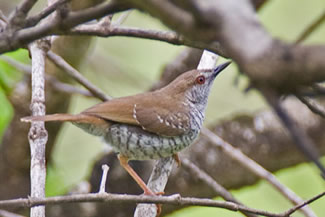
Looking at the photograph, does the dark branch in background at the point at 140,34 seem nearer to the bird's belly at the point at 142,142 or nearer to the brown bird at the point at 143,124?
the brown bird at the point at 143,124

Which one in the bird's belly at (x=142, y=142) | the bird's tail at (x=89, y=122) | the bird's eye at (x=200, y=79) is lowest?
the bird's belly at (x=142, y=142)

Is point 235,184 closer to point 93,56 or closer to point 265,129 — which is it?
point 265,129

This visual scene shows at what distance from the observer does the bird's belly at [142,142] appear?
362 cm

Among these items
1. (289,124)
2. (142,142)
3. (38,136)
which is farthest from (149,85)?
(289,124)

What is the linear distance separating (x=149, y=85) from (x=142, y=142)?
2.41m

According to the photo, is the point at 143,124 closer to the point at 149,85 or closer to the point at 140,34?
the point at 140,34

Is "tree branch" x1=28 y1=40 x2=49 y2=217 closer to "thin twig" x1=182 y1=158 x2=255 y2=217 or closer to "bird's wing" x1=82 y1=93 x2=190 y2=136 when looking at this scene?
"bird's wing" x1=82 y1=93 x2=190 y2=136

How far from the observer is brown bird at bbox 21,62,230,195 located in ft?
12.0

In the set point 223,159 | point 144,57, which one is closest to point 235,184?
point 223,159

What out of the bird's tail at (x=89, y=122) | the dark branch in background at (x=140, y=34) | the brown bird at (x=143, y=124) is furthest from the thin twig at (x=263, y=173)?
the dark branch in background at (x=140, y=34)

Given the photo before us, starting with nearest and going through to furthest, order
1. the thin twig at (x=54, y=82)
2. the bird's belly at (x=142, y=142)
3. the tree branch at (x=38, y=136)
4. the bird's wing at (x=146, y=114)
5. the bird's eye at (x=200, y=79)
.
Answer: the tree branch at (x=38, y=136) → the bird's belly at (x=142, y=142) → the bird's wing at (x=146, y=114) → the bird's eye at (x=200, y=79) → the thin twig at (x=54, y=82)

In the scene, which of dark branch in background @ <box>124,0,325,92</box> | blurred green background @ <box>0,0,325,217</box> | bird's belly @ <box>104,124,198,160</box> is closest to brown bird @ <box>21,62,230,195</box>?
bird's belly @ <box>104,124,198,160</box>

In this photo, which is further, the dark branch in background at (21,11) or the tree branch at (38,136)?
the tree branch at (38,136)

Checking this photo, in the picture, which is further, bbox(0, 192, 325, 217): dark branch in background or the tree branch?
the tree branch
